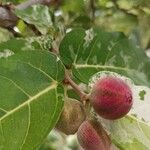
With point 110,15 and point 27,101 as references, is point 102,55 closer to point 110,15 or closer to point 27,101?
point 27,101

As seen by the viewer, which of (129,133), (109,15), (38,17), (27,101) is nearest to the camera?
(27,101)

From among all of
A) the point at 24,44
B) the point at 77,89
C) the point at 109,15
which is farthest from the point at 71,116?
the point at 109,15

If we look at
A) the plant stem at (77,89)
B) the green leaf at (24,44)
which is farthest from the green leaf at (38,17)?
the plant stem at (77,89)

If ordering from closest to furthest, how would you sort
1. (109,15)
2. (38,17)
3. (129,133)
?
(129,133) → (38,17) → (109,15)

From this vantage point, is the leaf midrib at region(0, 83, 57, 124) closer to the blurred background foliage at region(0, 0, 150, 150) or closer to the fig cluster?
the fig cluster

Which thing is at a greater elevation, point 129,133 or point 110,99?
point 110,99

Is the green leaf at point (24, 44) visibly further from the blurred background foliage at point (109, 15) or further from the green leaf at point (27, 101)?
the blurred background foliage at point (109, 15)
